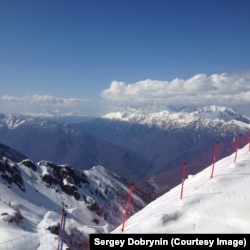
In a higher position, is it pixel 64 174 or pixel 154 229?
pixel 154 229

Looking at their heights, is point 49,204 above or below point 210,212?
below

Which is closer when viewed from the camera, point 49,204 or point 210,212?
point 210,212

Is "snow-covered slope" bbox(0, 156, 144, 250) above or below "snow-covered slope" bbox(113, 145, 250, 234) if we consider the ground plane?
below

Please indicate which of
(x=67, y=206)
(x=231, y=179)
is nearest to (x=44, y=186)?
(x=67, y=206)

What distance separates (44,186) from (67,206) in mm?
15932

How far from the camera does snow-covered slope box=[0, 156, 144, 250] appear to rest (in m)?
93.6

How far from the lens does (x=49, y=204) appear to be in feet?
495

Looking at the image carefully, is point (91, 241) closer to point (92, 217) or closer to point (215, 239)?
point (215, 239)

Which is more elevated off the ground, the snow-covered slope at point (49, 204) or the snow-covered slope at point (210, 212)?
the snow-covered slope at point (210, 212)

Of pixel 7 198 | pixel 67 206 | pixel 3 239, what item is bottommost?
pixel 67 206

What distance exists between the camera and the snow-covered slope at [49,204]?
307ft

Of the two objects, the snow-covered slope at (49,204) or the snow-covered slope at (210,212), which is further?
the snow-covered slope at (49,204)

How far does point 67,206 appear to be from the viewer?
6309 inches

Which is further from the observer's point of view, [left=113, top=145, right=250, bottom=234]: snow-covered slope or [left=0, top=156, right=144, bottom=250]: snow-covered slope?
[left=0, top=156, right=144, bottom=250]: snow-covered slope
